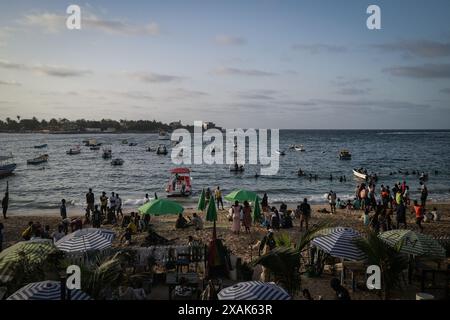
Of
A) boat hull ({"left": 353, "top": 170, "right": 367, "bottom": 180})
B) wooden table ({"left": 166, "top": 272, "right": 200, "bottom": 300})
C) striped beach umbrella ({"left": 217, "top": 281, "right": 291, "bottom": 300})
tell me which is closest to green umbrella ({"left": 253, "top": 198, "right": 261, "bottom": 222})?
wooden table ({"left": 166, "top": 272, "right": 200, "bottom": 300})

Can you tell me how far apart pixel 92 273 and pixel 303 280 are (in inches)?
237

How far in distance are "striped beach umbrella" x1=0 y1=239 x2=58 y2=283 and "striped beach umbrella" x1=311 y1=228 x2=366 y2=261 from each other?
6551 mm

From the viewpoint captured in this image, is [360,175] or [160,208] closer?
[160,208]

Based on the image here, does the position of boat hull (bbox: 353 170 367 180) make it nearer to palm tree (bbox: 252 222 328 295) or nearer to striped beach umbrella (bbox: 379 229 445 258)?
striped beach umbrella (bbox: 379 229 445 258)

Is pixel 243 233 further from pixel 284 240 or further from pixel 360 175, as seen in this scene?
pixel 360 175

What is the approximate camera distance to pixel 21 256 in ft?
26.2

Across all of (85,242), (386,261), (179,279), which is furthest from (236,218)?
(386,261)

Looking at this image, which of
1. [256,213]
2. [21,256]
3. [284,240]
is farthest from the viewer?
[256,213]

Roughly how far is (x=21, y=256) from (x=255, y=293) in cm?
519

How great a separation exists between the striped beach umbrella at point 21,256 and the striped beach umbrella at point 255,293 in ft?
14.3

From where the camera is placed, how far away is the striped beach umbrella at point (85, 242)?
33.0ft
